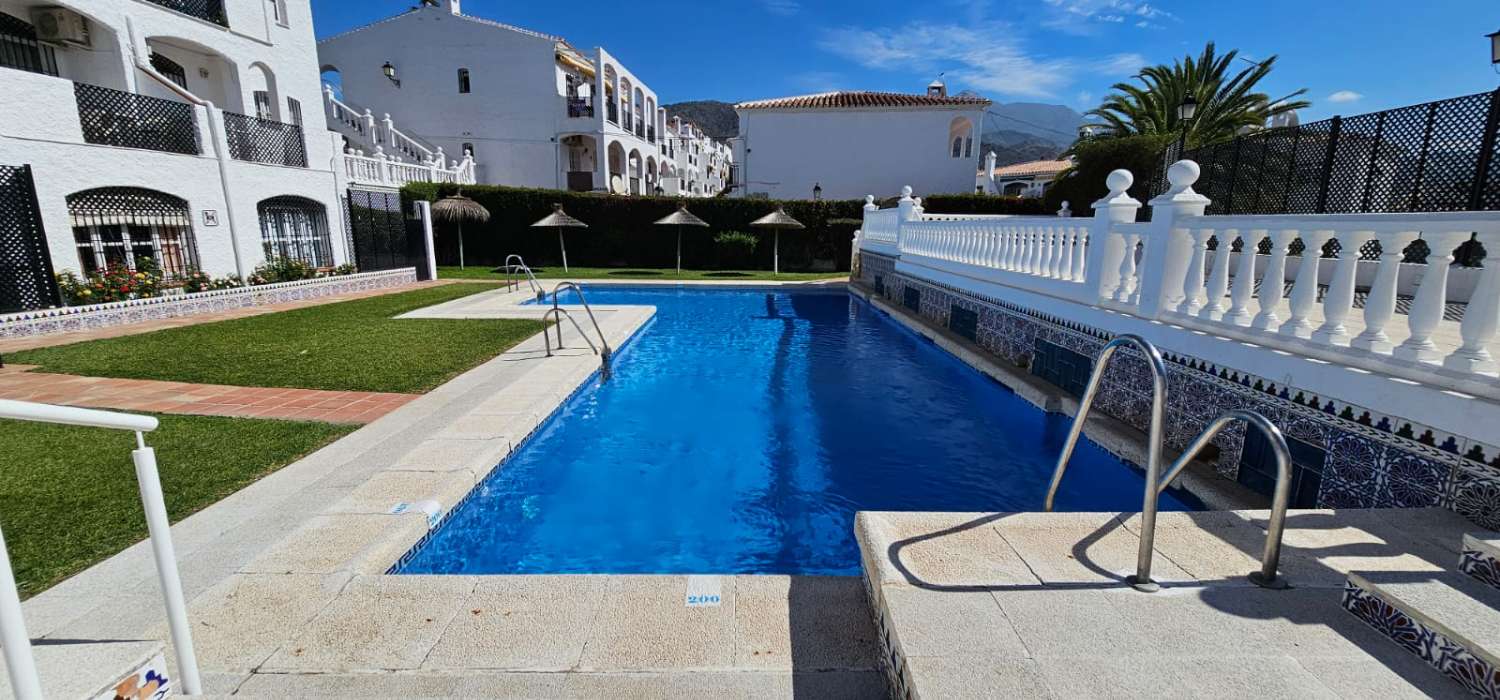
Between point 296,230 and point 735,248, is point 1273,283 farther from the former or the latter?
point 735,248

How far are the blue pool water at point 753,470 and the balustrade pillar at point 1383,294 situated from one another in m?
1.73

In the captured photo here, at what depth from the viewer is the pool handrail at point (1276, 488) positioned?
2230 millimetres

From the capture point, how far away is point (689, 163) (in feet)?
190

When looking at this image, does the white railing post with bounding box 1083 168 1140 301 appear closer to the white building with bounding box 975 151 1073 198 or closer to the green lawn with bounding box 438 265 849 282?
the green lawn with bounding box 438 265 849 282

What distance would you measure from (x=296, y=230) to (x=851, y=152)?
24.3 m

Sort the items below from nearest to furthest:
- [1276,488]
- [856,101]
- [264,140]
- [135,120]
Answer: [1276,488]
[135,120]
[264,140]
[856,101]

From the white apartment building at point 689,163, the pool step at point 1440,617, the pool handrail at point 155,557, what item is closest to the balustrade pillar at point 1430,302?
the pool step at point 1440,617

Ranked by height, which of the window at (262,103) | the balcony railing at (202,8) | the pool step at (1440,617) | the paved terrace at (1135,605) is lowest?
the paved terrace at (1135,605)

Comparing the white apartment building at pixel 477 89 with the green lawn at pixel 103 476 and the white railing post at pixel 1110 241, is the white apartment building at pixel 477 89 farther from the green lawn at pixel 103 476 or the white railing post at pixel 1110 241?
the white railing post at pixel 1110 241

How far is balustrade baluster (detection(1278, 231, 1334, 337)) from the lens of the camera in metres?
3.67

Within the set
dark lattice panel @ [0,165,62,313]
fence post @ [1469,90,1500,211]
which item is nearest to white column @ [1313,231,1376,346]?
fence post @ [1469,90,1500,211]

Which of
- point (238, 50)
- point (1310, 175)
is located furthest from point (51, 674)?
point (238, 50)

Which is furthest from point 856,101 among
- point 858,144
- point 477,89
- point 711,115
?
point 711,115

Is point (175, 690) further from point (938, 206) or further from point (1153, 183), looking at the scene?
point (938, 206)
